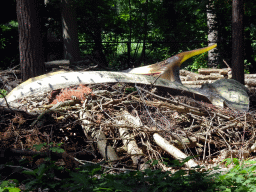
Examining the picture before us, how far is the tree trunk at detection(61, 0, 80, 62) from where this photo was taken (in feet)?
26.7

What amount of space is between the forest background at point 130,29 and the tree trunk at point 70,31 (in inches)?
18.5

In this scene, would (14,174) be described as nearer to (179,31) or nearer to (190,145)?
(190,145)

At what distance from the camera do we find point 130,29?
10367 millimetres

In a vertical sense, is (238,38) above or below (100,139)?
above

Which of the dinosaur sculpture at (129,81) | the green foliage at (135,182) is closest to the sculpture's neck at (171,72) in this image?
the dinosaur sculpture at (129,81)

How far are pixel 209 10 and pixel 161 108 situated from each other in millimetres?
7681

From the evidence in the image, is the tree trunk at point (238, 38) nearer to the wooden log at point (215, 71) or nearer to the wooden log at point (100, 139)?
the wooden log at point (215, 71)

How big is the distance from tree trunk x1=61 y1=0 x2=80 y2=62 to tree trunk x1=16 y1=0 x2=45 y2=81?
2235 millimetres

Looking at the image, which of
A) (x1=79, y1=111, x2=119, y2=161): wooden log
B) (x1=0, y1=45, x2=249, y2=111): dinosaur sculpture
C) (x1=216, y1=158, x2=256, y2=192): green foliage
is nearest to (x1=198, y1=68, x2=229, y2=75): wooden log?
(x1=0, y1=45, x2=249, y2=111): dinosaur sculpture

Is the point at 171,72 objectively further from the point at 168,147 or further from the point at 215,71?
the point at 215,71

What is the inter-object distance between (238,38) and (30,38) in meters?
4.78

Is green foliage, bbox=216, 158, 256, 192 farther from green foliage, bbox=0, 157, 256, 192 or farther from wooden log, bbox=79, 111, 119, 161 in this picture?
wooden log, bbox=79, 111, 119, 161

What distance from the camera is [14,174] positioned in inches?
101

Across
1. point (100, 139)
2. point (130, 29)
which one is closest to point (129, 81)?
point (100, 139)
